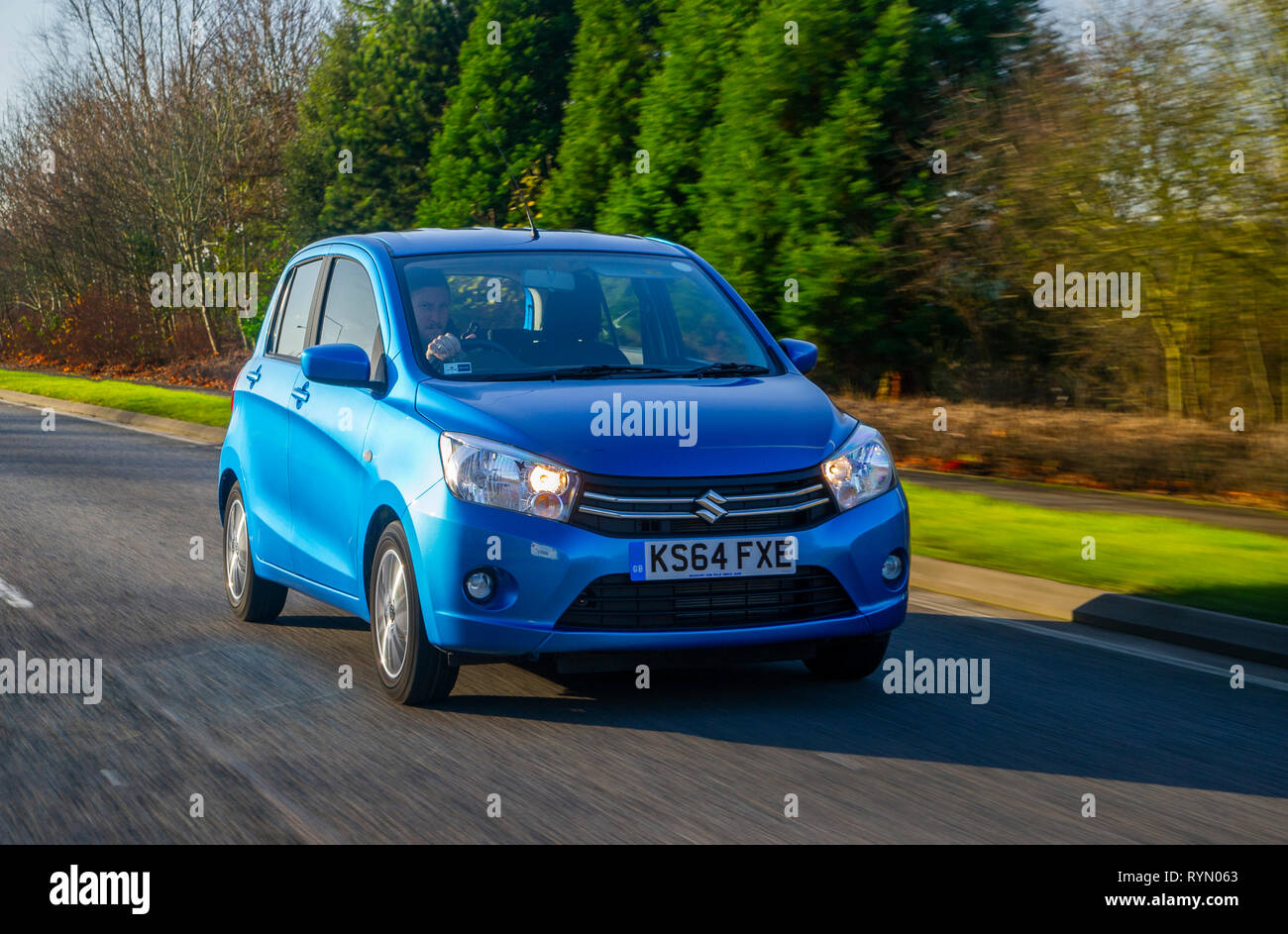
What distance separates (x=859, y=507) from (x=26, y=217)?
5219 cm

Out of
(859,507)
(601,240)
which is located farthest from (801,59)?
(859,507)

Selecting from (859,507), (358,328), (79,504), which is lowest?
(79,504)

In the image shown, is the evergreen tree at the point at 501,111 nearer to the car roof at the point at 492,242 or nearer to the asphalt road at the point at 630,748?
the car roof at the point at 492,242

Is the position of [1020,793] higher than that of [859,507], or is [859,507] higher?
[859,507]

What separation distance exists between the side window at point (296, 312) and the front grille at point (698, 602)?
9.27 ft

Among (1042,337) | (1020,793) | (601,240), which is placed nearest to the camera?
(1020,793)

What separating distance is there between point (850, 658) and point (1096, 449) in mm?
8191

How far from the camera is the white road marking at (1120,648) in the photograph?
7.00 m

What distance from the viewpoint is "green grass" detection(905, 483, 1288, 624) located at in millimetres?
8703

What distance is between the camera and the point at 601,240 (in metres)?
7.64

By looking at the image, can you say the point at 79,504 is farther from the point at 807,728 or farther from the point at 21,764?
the point at 807,728

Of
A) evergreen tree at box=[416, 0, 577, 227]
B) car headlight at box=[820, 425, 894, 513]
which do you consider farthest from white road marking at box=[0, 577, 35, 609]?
evergreen tree at box=[416, 0, 577, 227]

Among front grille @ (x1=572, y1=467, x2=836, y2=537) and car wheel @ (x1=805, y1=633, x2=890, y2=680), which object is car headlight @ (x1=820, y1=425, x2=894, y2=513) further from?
car wheel @ (x1=805, y1=633, x2=890, y2=680)
